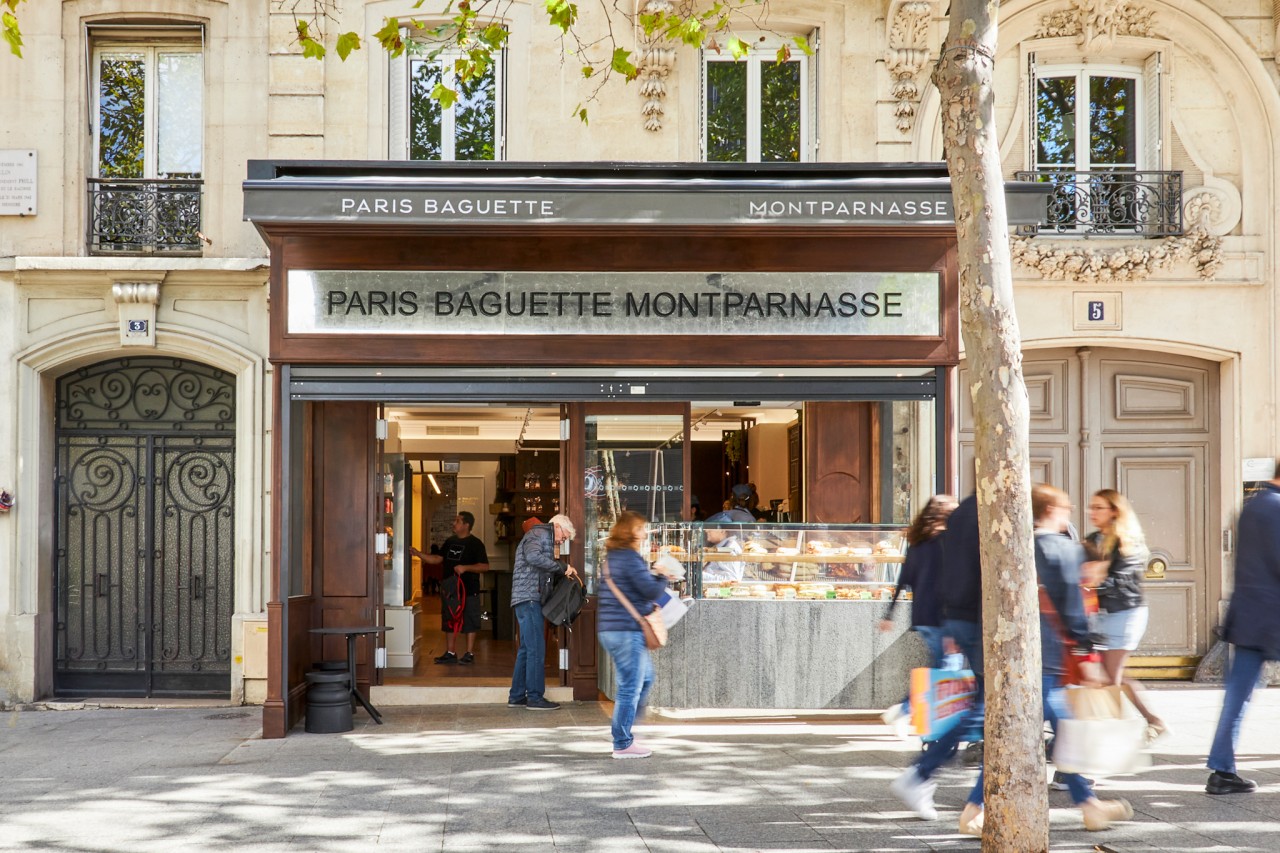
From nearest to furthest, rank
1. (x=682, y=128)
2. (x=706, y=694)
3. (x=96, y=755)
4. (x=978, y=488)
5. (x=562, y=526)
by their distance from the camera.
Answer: (x=978, y=488), (x=96, y=755), (x=706, y=694), (x=562, y=526), (x=682, y=128)

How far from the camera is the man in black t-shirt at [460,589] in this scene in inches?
492

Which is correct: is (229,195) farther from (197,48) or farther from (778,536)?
(778,536)

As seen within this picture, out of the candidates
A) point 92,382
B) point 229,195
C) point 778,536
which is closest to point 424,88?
point 229,195

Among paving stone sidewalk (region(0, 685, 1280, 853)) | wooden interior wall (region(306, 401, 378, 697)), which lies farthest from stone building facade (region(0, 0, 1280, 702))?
paving stone sidewalk (region(0, 685, 1280, 853))

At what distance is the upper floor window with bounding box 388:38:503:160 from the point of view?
11352 millimetres

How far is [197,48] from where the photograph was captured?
11.4m

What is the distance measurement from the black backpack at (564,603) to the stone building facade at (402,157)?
2532mm

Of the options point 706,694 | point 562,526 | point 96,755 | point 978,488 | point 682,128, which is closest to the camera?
point 978,488

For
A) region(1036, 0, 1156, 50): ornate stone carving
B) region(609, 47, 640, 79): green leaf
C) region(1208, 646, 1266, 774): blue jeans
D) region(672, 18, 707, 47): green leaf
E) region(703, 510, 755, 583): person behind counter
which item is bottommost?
region(1208, 646, 1266, 774): blue jeans

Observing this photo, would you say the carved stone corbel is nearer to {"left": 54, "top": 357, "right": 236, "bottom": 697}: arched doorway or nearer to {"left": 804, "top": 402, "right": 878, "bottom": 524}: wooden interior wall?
{"left": 54, "top": 357, "right": 236, "bottom": 697}: arched doorway

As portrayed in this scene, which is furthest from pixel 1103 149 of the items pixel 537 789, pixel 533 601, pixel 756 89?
pixel 537 789

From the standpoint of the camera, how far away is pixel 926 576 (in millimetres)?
7254

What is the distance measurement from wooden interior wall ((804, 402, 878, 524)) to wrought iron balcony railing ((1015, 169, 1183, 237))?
252 centimetres

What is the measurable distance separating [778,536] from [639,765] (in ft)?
7.85
